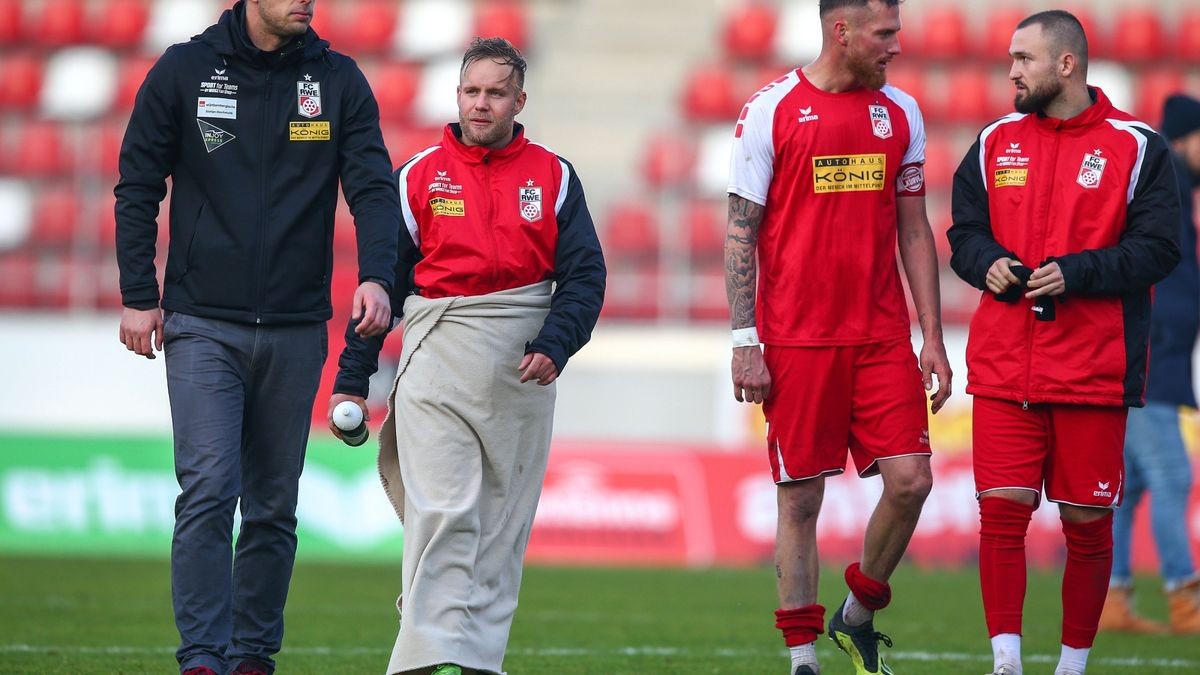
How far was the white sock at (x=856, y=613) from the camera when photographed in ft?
19.9

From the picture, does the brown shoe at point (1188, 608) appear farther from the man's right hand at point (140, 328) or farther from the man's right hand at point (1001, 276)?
the man's right hand at point (140, 328)

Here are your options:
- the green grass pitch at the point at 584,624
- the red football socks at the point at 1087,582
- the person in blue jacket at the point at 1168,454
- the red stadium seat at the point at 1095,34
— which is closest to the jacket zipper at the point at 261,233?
the green grass pitch at the point at 584,624

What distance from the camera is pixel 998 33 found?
21.5 m

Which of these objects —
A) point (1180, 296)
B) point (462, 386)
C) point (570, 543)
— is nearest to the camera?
point (462, 386)

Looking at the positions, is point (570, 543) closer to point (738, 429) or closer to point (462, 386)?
point (738, 429)

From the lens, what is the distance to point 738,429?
636 inches

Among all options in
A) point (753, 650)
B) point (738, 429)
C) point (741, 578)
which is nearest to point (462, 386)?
point (753, 650)

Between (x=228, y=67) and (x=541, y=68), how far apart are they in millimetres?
16535

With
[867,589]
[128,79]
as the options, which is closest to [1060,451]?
[867,589]

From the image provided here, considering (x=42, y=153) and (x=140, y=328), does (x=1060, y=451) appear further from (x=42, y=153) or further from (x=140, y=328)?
(x=42, y=153)

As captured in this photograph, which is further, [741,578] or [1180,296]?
[741,578]

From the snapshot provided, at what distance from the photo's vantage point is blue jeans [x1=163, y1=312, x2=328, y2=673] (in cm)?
538

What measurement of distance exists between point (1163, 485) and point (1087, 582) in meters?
3.01

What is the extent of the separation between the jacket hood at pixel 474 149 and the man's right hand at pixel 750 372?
1.05m
